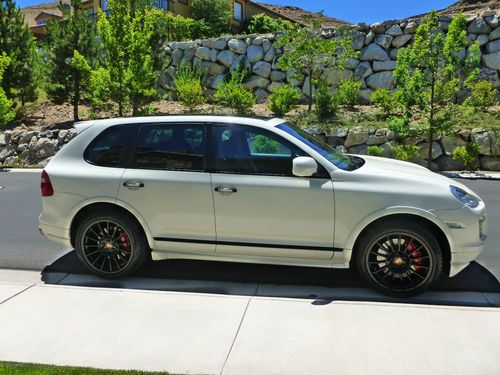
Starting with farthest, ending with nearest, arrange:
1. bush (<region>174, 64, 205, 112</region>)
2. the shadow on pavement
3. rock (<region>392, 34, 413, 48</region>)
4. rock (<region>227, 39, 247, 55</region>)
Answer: rock (<region>227, 39, 247, 55</region>) → rock (<region>392, 34, 413, 48</region>) → bush (<region>174, 64, 205, 112</region>) → the shadow on pavement

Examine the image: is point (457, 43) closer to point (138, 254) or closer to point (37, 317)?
point (138, 254)

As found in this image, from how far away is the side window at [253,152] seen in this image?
4.71 m

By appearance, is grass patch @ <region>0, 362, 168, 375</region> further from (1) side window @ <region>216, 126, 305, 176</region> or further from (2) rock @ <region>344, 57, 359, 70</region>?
(2) rock @ <region>344, 57, 359, 70</region>

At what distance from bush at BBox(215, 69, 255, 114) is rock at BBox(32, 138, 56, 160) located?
5836mm

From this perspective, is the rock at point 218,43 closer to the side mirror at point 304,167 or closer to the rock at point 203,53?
the rock at point 203,53

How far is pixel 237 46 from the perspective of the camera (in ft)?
63.0

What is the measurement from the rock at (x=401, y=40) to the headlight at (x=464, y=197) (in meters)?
14.0

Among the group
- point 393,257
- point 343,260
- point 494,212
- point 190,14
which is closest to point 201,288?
point 343,260

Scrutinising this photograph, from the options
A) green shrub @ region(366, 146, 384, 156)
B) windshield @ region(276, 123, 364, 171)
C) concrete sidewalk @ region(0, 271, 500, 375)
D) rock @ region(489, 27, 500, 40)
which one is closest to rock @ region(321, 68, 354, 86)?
rock @ region(489, 27, 500, 40)

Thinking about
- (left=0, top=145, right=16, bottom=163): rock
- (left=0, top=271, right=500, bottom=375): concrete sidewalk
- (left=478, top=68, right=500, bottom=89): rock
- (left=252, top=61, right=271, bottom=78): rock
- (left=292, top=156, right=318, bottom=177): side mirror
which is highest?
(left=252, top=61, right=271, bottom=78): rock

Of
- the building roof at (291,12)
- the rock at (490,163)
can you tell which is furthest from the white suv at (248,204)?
the building roof at (291,12)

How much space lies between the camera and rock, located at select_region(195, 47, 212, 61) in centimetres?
1942

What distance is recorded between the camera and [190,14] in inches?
1267

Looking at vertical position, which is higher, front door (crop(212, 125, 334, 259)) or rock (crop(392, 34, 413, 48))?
rock (crop(392, 34, 413, 48))
